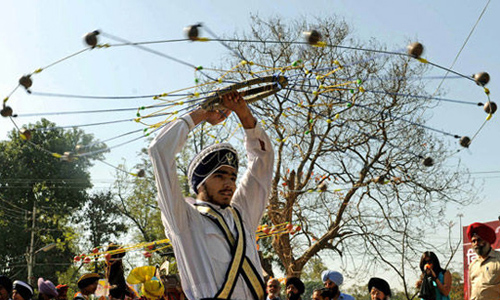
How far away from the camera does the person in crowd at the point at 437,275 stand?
25.1ft

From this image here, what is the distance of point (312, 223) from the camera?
2041cm

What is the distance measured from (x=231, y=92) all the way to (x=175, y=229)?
2.93ft

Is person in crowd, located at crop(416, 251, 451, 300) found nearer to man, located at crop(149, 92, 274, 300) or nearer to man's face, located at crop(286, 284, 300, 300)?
man's face, located at crop(286, 284, 300, 300)

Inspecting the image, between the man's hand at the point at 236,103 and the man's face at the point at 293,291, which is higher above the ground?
the man's face at the point at 293,291

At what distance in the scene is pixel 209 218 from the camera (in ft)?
11.6

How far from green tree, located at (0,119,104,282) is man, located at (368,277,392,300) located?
2599 cm

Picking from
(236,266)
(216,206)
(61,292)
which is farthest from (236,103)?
(61,292)

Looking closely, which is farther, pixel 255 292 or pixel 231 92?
pixel 231 92

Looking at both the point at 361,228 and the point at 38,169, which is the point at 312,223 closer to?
the point at 361,228

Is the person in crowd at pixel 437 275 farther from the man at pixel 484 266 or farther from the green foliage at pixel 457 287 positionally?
the green foliage at pixel 457 287

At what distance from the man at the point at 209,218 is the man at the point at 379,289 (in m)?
4.27

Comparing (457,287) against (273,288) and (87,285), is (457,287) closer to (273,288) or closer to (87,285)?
(273,288)

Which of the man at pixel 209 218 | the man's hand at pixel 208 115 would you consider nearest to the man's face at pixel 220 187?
the man at pixel 209 218

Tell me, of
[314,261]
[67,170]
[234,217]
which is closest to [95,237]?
[67,170]
